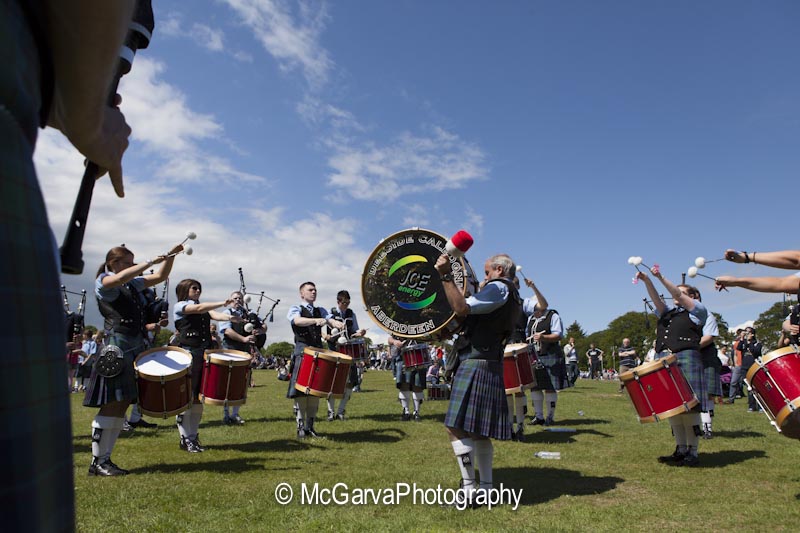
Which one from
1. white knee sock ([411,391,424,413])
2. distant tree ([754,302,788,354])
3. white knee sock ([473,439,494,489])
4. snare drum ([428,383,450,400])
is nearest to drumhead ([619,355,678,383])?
white knee sock ([473,439,494,489])

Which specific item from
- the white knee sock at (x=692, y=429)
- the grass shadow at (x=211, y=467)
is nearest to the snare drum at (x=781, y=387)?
the white knee sock at (x=692, y=429)

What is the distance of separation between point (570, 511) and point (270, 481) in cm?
269

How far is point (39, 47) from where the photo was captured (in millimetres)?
814

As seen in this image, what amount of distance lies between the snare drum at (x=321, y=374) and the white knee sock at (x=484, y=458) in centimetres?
313

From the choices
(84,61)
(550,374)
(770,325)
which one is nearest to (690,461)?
(550,374)

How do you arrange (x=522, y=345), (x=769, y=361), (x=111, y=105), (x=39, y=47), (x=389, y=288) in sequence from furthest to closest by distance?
(x=522, y=345)
(x=389, y=288)
(x=769, y=361)
(x=111, y=105)
(x=39, y=47)

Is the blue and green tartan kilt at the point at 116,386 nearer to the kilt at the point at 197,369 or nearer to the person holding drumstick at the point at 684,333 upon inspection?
the kilt at the point at 197,369

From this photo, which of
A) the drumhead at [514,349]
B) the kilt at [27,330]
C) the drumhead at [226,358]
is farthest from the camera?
the drumhead at [514,349]

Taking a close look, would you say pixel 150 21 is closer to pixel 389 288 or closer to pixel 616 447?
pixel 389 288

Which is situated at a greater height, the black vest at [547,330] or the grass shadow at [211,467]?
the black vest at [547,330]

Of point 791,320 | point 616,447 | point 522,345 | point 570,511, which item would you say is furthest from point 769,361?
point 791,320

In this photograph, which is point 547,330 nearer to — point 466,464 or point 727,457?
point 727,457

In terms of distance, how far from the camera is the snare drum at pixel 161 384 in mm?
5695

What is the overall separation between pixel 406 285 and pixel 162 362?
2.78 m
